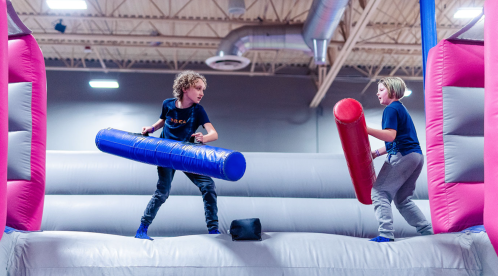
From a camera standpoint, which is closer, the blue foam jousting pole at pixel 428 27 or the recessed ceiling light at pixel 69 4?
the blue foam jousting pole at pixel 428 27

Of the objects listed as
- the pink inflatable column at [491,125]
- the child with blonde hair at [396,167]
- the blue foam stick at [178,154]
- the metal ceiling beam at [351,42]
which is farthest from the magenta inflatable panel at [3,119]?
the metal ceiling beam at [351,42]

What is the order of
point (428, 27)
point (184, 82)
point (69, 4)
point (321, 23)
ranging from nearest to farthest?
A: point (184, 82) < point (428, 27) < point (321, 23) < point (69, 4)

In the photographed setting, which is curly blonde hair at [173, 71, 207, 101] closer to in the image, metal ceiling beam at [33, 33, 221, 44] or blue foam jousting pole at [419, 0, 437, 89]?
blue foam jousting pole at [419, 0, 437, 89]

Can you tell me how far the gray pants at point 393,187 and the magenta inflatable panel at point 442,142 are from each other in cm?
10

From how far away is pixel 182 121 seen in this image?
2223 mm

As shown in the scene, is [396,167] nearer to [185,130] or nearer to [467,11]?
[185,130]

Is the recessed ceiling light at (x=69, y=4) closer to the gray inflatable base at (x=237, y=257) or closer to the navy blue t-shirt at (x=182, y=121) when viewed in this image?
the navy blue t-shirt at (x=182, y=121)

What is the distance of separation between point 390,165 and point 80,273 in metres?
1.62

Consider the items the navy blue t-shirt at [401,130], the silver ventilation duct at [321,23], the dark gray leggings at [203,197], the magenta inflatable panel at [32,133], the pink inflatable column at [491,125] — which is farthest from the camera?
the silver ventilation duct at [321,23]

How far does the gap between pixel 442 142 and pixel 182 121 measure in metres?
1.39

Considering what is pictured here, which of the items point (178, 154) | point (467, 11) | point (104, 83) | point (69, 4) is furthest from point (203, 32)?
point (178, 154)

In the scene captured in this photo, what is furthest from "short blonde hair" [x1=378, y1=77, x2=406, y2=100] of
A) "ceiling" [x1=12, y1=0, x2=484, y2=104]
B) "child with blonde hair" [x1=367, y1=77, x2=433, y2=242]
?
"ceiling" [x1=12, y1=0, x2=484, y2=104]

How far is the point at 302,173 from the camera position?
3.23 m

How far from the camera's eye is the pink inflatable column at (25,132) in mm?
1965
